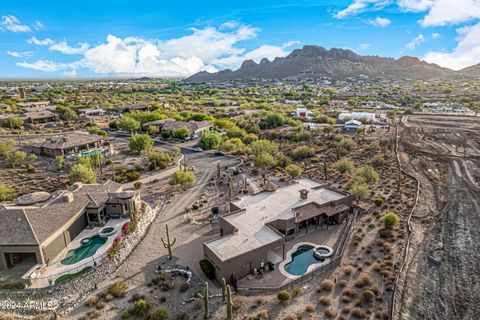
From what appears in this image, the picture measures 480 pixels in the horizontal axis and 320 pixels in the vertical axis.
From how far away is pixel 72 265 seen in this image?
2600 centimetres

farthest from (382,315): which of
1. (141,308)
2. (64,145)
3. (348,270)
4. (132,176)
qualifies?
(64,145)

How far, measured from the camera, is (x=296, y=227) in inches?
1213

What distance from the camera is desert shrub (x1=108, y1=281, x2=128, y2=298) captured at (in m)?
22.0

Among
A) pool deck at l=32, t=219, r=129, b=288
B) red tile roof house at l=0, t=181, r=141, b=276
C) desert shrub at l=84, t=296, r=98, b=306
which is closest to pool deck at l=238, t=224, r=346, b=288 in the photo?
desert shrub at l=84, t=296, r=98, b=306

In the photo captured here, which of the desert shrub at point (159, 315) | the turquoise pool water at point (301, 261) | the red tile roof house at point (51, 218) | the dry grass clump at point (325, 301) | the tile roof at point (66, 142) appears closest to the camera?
the desert shrub at point (159, 315)

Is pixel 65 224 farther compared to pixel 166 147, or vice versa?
pixel 166 147

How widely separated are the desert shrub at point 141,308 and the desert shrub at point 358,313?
1429cm

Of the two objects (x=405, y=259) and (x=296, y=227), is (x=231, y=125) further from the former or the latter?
(x=405, y=259)

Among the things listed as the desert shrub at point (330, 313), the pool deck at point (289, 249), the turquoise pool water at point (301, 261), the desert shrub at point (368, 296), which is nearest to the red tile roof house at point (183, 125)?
the pool deck at point (289, 249)

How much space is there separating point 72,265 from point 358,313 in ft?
78.4

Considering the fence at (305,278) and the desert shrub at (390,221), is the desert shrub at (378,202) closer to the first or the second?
the desert shrub at (390,221)

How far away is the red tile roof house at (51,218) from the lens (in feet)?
83.0

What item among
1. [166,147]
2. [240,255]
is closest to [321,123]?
[166,147]

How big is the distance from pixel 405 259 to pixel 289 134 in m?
52.8
